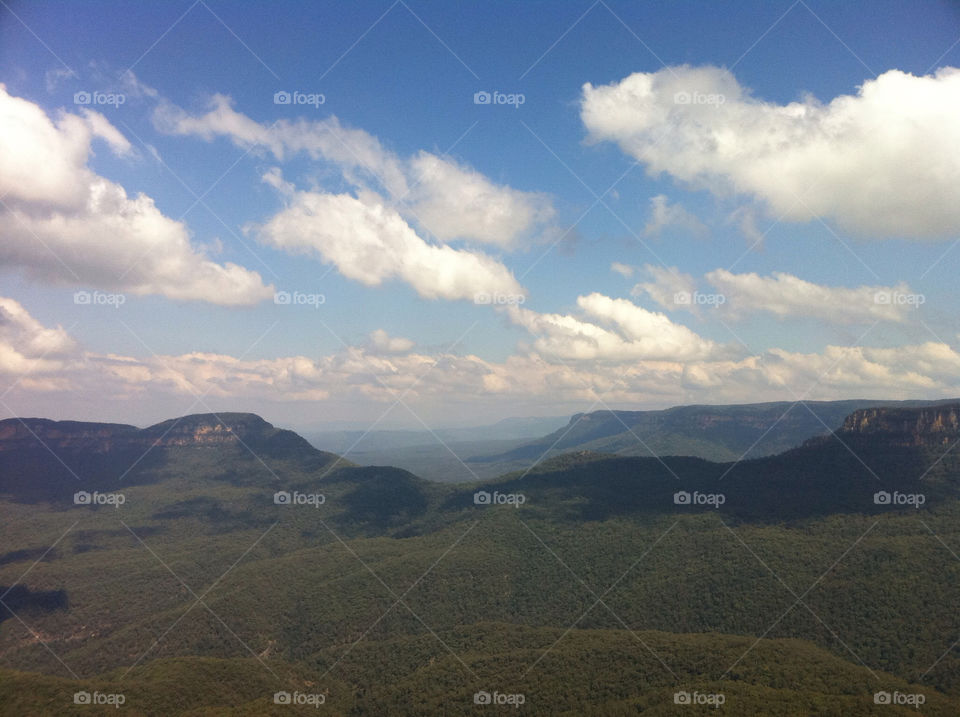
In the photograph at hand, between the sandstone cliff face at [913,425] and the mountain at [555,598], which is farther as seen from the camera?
the sandstone cliff face at [913,425]

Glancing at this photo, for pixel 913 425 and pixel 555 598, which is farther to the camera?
pixel 913 425

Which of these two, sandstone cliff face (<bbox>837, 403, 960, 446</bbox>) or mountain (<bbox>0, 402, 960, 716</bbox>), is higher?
sandstone cliff face (<bbox>837, 403, 960, 446</bbox>)

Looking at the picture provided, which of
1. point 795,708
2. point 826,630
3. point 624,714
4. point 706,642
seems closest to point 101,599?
point 624,714

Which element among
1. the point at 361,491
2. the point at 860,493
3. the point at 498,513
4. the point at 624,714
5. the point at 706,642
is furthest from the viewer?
the point at 361,491

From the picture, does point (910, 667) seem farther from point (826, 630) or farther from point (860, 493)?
point (860, 493)

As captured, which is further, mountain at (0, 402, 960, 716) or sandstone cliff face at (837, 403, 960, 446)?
sandstone cliff face at (837, 403, 960, 446)

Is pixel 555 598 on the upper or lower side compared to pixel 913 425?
lower

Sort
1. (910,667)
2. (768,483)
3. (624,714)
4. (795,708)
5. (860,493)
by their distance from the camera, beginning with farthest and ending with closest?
(768,483), (860,493), (910,667), (624,714), (795,708)

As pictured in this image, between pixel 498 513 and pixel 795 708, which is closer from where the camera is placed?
pixel 795 708
